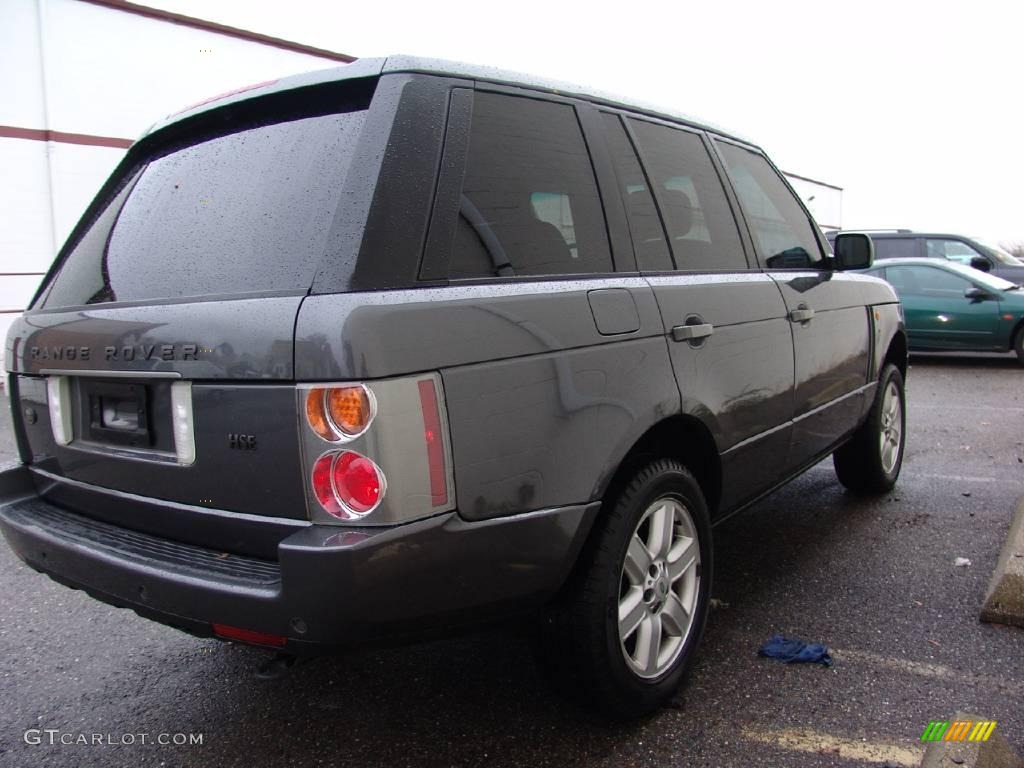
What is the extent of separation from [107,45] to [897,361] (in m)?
10.4

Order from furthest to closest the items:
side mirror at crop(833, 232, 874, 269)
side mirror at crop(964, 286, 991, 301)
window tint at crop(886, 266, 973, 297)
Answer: window tint at crop(886, 266, 973, 297) < side mirror at crop(964, 286, 991, 301) < side mirror at crop(833, 232, 874, 269)

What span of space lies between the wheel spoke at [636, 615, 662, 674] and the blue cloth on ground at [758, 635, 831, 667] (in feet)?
2.10

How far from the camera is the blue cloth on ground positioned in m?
2.94

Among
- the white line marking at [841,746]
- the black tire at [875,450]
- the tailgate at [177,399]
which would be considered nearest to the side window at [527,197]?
the tailgate at [177,399]

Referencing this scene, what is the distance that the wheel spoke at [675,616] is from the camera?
265cm

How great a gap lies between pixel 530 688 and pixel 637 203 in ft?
5.49

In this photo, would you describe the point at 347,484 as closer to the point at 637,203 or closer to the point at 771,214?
the point at 637,203

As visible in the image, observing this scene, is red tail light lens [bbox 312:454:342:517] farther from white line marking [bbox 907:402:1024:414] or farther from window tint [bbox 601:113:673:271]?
white line marking [bbox 907:402:1024:414]

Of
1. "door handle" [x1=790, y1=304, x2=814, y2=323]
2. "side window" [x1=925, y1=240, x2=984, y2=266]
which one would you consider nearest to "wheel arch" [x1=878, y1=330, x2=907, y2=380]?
"door handle" [x1=790, y1=304, x2=814, y2=323]

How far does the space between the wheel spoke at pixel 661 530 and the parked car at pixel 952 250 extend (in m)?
12.1

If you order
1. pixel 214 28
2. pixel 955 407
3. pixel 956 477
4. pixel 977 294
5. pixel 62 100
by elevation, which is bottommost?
pixel 955 407

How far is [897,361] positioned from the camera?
497 cm

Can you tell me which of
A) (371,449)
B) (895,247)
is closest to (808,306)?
(371,449)

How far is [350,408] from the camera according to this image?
72.3 inches
